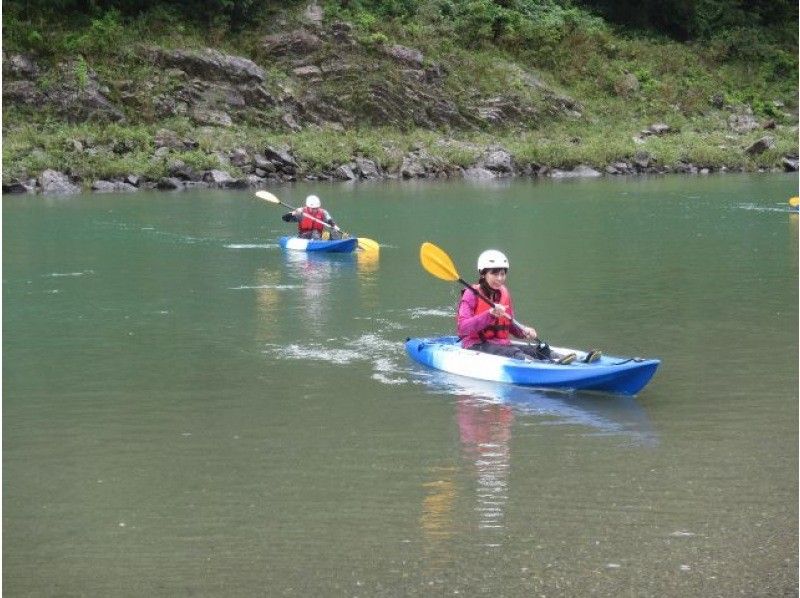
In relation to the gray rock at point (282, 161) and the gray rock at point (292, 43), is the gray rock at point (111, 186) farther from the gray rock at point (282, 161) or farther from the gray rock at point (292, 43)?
the gray rock at point (292, 43)

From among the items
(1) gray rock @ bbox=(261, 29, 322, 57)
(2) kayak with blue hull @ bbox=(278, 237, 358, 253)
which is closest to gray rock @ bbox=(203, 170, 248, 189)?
(1) gray rock @ bbox=(261, 29, 322, 57)

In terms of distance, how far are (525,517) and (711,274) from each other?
10.9 metres

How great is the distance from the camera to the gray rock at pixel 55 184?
33.2 m

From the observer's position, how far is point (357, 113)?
133 feet

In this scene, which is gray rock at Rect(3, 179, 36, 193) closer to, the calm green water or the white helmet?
the calm green water

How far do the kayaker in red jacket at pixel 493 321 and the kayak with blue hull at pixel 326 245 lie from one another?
9.40 meters

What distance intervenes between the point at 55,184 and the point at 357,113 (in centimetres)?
1054

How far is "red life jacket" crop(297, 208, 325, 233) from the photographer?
20.8 meters

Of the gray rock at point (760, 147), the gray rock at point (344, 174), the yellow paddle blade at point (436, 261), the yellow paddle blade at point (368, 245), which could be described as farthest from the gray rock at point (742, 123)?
the yellow paddle blade at point (436, 261)

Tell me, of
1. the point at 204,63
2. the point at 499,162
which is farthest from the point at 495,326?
the point at 204,63

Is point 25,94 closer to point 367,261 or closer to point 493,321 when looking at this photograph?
point 367,261

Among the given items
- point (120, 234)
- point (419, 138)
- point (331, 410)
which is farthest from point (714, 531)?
point (419, 138)

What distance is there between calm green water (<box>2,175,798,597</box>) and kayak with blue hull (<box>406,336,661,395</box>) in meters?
0.14

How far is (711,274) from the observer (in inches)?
681
